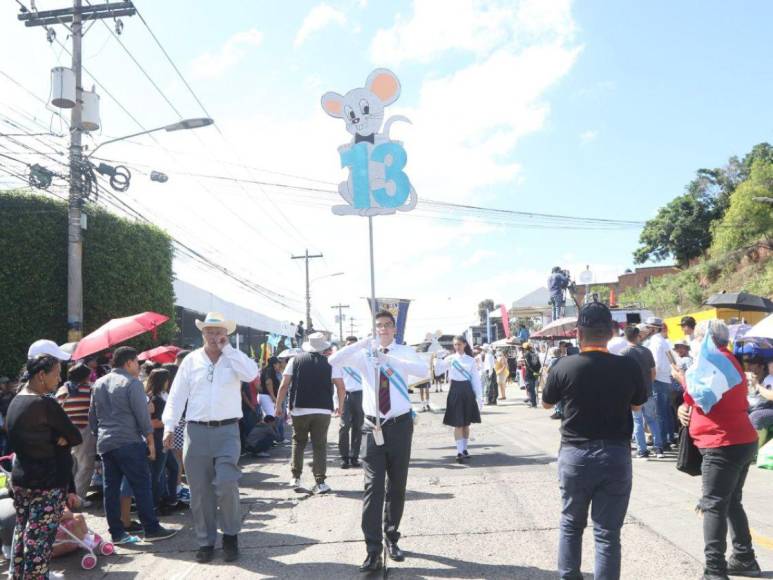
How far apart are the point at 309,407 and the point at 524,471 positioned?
2.97 m

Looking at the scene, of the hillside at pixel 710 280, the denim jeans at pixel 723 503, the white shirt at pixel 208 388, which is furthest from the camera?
the hillside at pixel 710 280

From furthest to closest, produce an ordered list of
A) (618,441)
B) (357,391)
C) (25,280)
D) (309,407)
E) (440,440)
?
(25,280), (440,440), (357,391), (309,407), (618,441)

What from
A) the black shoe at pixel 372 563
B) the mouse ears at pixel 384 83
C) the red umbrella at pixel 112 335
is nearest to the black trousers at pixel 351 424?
the red umbrella at pixel 112 335

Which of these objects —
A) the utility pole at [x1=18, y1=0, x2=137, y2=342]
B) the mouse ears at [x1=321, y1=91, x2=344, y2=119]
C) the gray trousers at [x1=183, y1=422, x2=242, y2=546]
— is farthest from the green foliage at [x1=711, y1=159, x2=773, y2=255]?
the gray trousers at [x1=183, y1=422, x2=242, y2=546]

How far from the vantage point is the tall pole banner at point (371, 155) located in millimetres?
5672

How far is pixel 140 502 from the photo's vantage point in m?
5.82

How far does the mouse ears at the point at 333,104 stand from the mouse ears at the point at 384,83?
1.00ft

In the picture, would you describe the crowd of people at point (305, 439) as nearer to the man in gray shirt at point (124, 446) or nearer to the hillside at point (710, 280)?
the man in gray shirt at point (124, 446)

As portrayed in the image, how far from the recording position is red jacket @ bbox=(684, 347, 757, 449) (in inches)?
168

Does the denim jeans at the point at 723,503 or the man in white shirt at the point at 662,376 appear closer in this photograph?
the denim jeans at the point at 723,503

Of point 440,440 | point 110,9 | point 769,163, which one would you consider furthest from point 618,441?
point 769,163

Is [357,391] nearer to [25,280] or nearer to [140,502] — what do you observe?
[140,502]

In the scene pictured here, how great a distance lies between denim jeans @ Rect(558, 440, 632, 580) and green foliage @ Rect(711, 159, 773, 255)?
3842cm

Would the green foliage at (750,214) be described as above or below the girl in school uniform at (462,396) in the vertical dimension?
above
